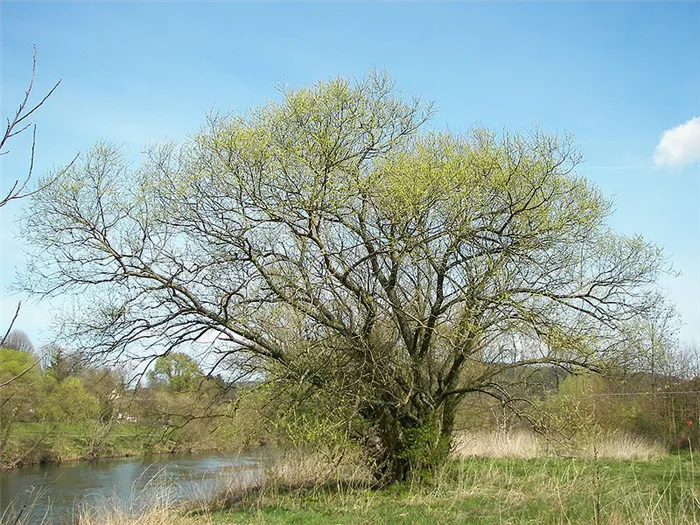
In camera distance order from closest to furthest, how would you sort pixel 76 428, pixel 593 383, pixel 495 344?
pixel 495 344 → pixel 593 383 → pixel 76 428

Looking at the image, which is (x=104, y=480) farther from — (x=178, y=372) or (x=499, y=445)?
(x=499, y=445)

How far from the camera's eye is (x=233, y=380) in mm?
11805

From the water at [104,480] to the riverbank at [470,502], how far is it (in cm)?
155

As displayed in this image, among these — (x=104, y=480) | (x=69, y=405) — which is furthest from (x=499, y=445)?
(x=69, y=405)

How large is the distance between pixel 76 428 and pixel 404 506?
21.8 metres

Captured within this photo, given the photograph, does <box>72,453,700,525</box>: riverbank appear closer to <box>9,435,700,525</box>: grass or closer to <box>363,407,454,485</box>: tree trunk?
<box>9,435,700,525</box>: grass

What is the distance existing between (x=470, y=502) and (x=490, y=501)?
0.31 metres

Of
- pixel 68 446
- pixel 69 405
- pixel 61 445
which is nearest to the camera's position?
pixel 69 405

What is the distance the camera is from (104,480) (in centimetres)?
2000

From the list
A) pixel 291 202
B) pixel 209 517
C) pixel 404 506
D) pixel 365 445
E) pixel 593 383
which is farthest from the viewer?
pixel 593 383

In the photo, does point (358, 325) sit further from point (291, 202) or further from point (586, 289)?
point (586, 289)

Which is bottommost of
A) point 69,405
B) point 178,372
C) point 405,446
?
point 405,446

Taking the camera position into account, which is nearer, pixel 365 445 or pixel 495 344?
pixel 365 445

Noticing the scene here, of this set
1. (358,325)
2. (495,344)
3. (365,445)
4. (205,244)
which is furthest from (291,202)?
(495,344)
